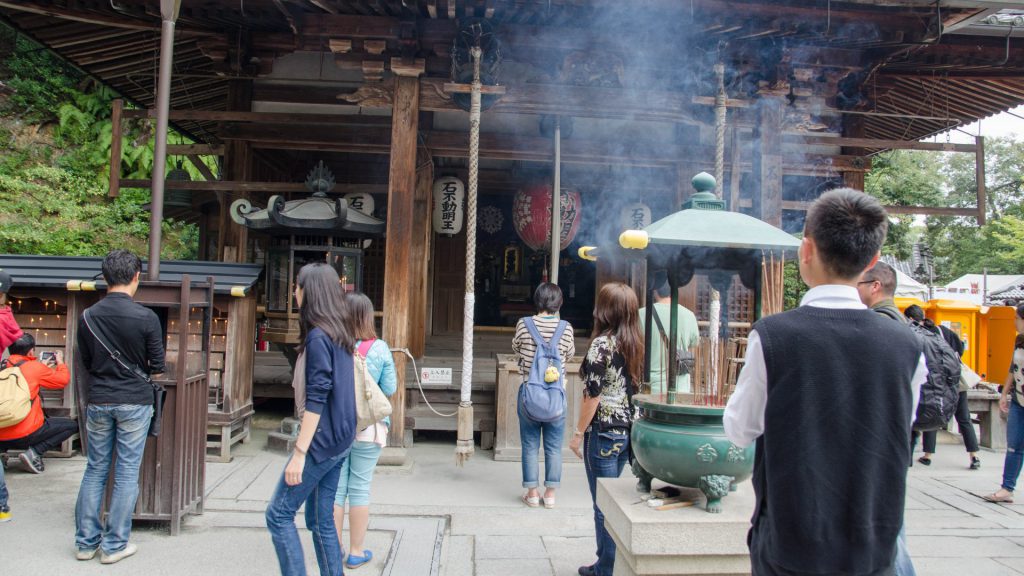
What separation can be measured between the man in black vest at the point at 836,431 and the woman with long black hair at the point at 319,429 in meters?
2.20

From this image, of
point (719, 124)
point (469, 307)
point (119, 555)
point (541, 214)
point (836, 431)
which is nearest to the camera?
point (836, 431)

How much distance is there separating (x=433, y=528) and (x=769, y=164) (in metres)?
5.47

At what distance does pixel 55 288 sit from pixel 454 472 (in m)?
4.71

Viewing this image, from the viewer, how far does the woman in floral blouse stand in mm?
4180

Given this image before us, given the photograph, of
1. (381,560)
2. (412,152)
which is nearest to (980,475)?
(381,560)

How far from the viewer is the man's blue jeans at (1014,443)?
18.9ft

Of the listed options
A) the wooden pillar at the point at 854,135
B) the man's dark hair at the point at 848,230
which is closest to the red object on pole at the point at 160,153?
the man's dark hair at the point at 848,230

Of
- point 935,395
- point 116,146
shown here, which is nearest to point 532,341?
point 935,395

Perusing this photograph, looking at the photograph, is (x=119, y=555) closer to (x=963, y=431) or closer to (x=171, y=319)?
(x=171, y=319)

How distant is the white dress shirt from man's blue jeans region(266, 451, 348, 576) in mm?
2231

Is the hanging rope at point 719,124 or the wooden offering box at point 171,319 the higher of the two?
the hanging rope at point 719,124

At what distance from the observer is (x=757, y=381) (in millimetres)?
1979

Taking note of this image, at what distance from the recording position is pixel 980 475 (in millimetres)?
7082

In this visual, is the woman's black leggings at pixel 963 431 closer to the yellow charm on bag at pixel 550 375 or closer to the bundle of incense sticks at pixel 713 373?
the yellow charm on bag at pixel 550 375
